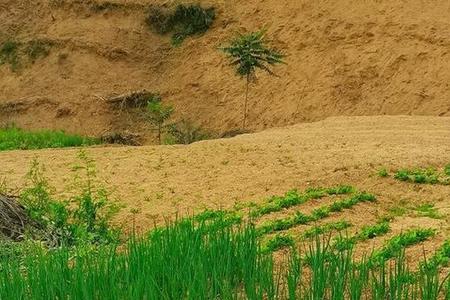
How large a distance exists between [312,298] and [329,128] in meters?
8.40

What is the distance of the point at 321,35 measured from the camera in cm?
1853

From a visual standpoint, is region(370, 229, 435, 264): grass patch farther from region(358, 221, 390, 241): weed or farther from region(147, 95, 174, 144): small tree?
region(147, 95, 174, 144): small tree

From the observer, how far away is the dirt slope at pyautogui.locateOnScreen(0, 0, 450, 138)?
16891mm

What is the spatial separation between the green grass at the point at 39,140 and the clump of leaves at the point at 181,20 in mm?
4188

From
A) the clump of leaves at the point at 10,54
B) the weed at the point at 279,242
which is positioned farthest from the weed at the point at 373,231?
the clump of leaves at the point at 10,54

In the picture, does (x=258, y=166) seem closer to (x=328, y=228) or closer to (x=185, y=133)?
(x=328, y=228)

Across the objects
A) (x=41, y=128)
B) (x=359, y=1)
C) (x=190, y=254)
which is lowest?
(x=41, y=128)

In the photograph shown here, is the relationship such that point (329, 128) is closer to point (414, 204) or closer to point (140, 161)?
point (140, 161)

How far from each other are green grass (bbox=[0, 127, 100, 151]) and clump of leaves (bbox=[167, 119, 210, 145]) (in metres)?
1.32

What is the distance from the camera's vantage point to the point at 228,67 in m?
19.5

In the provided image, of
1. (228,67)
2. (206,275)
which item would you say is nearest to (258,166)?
(206,275)

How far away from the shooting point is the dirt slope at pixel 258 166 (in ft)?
29.2

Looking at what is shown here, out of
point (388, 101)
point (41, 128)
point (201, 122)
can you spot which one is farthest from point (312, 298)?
point (41, 128)

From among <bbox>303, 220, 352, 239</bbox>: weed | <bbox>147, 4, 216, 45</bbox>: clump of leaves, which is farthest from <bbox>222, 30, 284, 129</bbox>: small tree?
<bbox>303, 220, 352, 239</bbox>: weed
